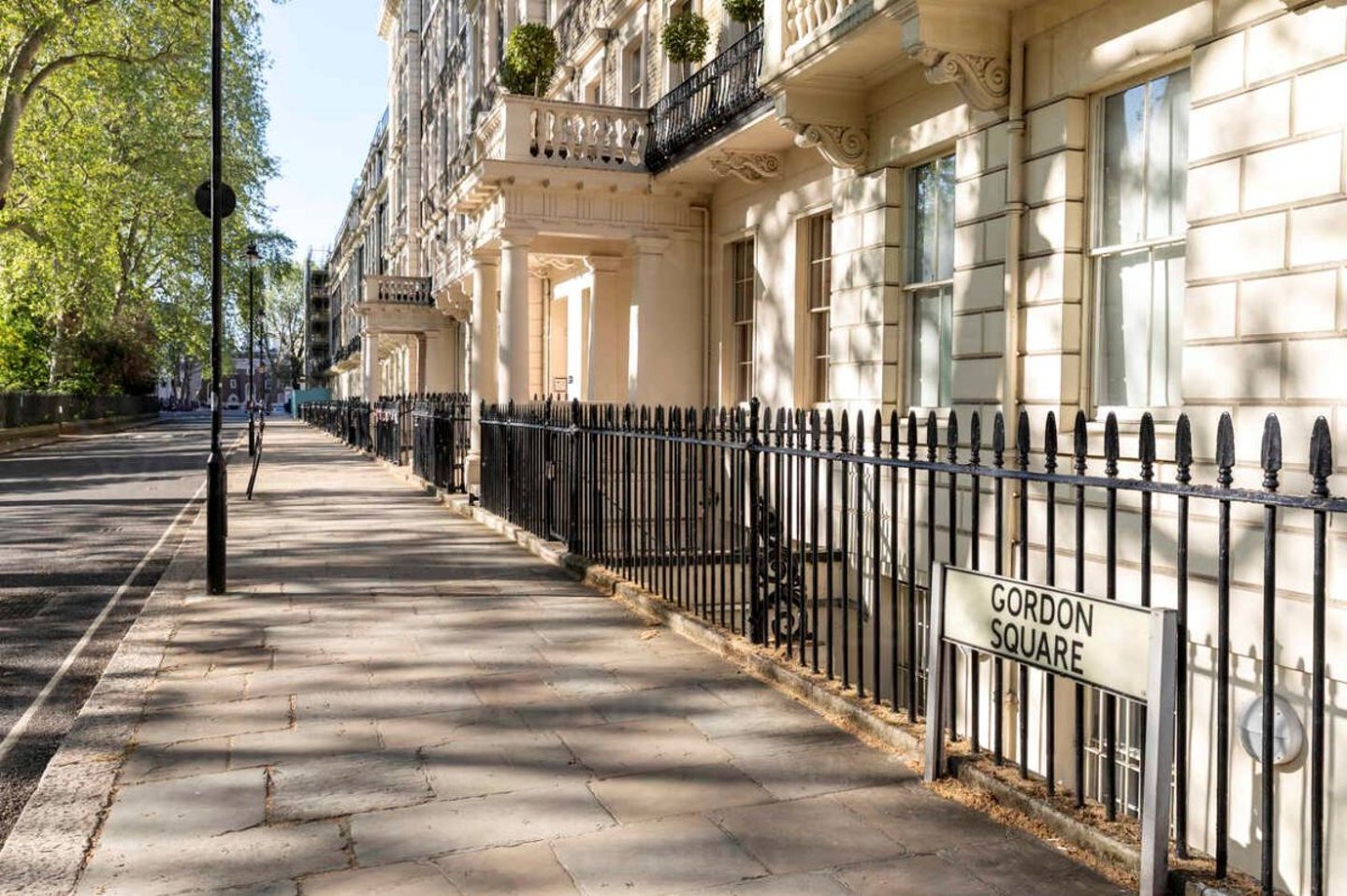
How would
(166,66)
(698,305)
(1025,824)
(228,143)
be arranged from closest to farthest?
(1025,824) → (698,305) → (166,66) → (228,143)

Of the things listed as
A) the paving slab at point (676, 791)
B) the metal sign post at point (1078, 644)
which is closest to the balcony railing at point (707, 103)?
the metal sign post at point (1078, 644)

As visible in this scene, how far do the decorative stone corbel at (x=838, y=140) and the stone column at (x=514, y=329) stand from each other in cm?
645

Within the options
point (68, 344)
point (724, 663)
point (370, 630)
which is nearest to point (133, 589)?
point (370, 630)

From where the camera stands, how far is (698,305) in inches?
639

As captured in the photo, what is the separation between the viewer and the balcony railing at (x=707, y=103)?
12.5m

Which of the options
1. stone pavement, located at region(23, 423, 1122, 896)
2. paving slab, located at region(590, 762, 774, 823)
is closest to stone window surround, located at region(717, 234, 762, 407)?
stone pavement, located at region(23, 423, 1122, 896)

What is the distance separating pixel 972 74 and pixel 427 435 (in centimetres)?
1385

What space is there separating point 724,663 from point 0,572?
777 centimetres

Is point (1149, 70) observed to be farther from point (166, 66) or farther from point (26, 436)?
point (26, 436)

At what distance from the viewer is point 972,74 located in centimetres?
810

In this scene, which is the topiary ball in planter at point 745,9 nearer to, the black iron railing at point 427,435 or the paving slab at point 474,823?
the black iron railing at point 427,435

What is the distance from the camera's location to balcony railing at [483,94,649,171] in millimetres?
14812

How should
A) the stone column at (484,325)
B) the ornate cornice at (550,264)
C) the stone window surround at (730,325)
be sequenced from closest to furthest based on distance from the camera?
1. the stone window surround at (730,325)
2. the stone column at (484,325)
3. the ornate cornice at (550,264)

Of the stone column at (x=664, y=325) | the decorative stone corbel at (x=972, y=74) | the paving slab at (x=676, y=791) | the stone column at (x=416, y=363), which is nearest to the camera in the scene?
the paving slab at (x=676, y=791)
